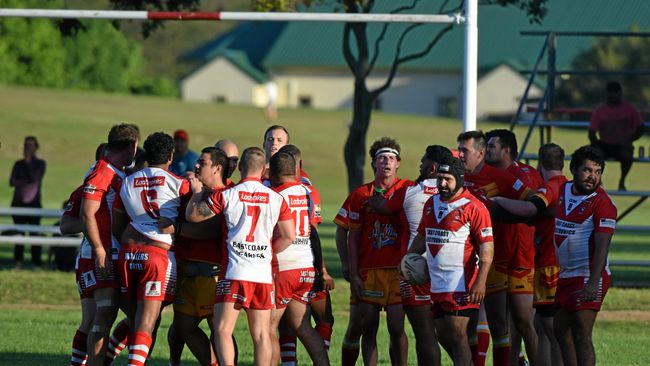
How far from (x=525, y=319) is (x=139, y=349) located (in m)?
3.36

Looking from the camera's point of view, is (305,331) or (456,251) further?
(305,331)

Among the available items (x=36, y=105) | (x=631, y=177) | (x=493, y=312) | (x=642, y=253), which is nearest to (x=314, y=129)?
(x=36, y=105)

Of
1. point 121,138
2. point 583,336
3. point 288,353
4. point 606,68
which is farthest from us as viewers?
point 606,68

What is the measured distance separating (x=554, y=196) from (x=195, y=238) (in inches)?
122

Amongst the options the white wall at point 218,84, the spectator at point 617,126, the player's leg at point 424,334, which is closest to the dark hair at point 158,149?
the player's leg at point 424,334

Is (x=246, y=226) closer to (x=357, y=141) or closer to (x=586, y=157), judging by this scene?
(x=586, y=157)

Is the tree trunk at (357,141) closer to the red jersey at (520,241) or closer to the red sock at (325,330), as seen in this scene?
the red jersey at (520,241)

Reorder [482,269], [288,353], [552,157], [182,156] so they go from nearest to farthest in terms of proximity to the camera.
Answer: [482,269] < [288,353] < [552,157] < [182,156]

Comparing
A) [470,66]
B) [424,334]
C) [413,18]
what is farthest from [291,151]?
[470,66]

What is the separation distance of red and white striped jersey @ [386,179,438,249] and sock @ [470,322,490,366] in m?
1.12

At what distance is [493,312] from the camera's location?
416 inches

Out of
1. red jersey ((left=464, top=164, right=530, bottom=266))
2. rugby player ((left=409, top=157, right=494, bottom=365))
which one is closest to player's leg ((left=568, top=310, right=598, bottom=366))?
rugby player ((left=409, top=157, right=494, bottom=365))

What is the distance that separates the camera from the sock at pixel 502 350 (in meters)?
10.5

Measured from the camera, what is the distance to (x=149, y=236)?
379 inches
